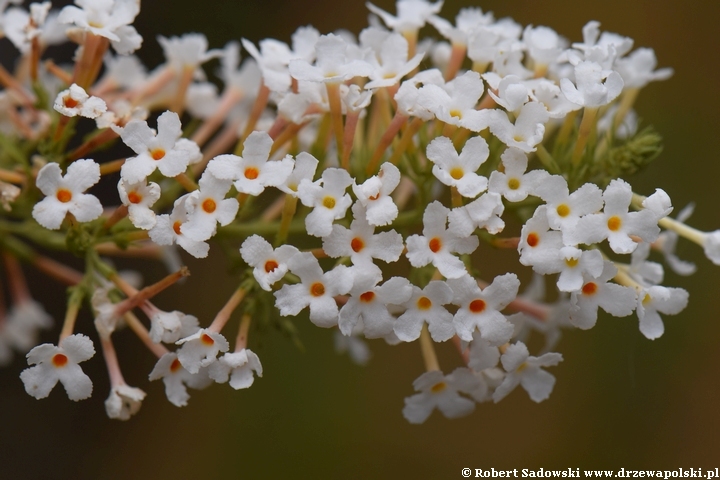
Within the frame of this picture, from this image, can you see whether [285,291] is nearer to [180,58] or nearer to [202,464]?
[180,58]

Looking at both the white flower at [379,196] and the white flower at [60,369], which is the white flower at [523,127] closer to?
the white flower at [379,196]

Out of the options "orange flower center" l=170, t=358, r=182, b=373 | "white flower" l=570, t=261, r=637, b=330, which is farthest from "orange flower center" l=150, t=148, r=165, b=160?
"white flower" l=570, t=261, r=637, b=330

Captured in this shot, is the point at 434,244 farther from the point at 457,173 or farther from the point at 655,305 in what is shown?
the point at 655,305

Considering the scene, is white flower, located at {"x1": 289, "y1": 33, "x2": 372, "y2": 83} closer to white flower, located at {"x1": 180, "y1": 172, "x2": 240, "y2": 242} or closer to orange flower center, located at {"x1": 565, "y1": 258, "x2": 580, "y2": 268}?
white flower, located at {"x1": 180, "y1": 172, "x2": 240, "y2": 242}

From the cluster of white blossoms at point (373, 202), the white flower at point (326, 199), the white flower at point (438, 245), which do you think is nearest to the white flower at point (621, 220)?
the cluster of white blossoms at point (373, 202)

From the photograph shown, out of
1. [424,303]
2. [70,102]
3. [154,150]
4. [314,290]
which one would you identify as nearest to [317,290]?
[314,290]

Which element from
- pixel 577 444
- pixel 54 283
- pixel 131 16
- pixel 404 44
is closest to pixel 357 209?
pixel 404 44

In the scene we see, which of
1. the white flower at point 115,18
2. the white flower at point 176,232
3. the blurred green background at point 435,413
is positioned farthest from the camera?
the blurred green background at point 435,413
